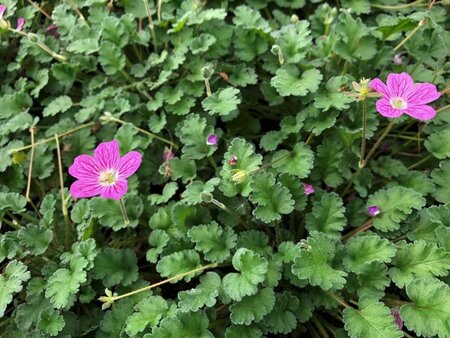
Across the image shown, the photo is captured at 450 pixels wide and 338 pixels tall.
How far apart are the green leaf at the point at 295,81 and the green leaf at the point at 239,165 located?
27cm

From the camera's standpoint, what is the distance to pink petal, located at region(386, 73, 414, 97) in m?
1.78

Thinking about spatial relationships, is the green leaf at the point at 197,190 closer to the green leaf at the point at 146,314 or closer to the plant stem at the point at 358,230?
the green leaf at the point at 146,314

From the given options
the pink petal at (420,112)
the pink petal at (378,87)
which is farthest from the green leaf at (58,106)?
the pink petal at (420,112)

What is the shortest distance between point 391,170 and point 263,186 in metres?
0.56

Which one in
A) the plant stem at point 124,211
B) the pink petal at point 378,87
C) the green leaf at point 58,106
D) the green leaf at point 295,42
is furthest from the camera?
the green leaf at point 58,106

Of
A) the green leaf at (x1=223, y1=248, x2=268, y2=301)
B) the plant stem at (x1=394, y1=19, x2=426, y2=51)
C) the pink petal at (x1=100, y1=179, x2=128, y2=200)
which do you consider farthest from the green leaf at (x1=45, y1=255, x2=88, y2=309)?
the plant stem at (x1=394, y1=19, x2=426, y2=51)

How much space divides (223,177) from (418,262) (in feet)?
2.29

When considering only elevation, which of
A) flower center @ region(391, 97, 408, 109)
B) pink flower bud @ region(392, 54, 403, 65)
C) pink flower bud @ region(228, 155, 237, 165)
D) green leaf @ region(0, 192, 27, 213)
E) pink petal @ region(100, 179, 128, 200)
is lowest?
green leaf @ region(0, 192, 27, 213)

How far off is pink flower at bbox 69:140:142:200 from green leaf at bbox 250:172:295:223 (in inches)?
15.8

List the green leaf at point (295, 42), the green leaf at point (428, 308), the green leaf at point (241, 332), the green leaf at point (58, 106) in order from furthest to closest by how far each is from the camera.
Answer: the green leaf at point (58, 106), the green leaf at point (295, 42), the green leaf at point (241, 332), the green leaf at point (428, 308)

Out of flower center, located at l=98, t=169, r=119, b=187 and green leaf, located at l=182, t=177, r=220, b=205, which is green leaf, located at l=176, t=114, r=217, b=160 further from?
flower center, located at l=98, t=169, r=119, b=187

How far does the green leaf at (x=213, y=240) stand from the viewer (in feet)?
5.62

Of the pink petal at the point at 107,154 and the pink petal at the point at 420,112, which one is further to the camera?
the pink petal at the point at 107,154

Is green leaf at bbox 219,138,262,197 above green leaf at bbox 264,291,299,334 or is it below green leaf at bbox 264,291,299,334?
above
